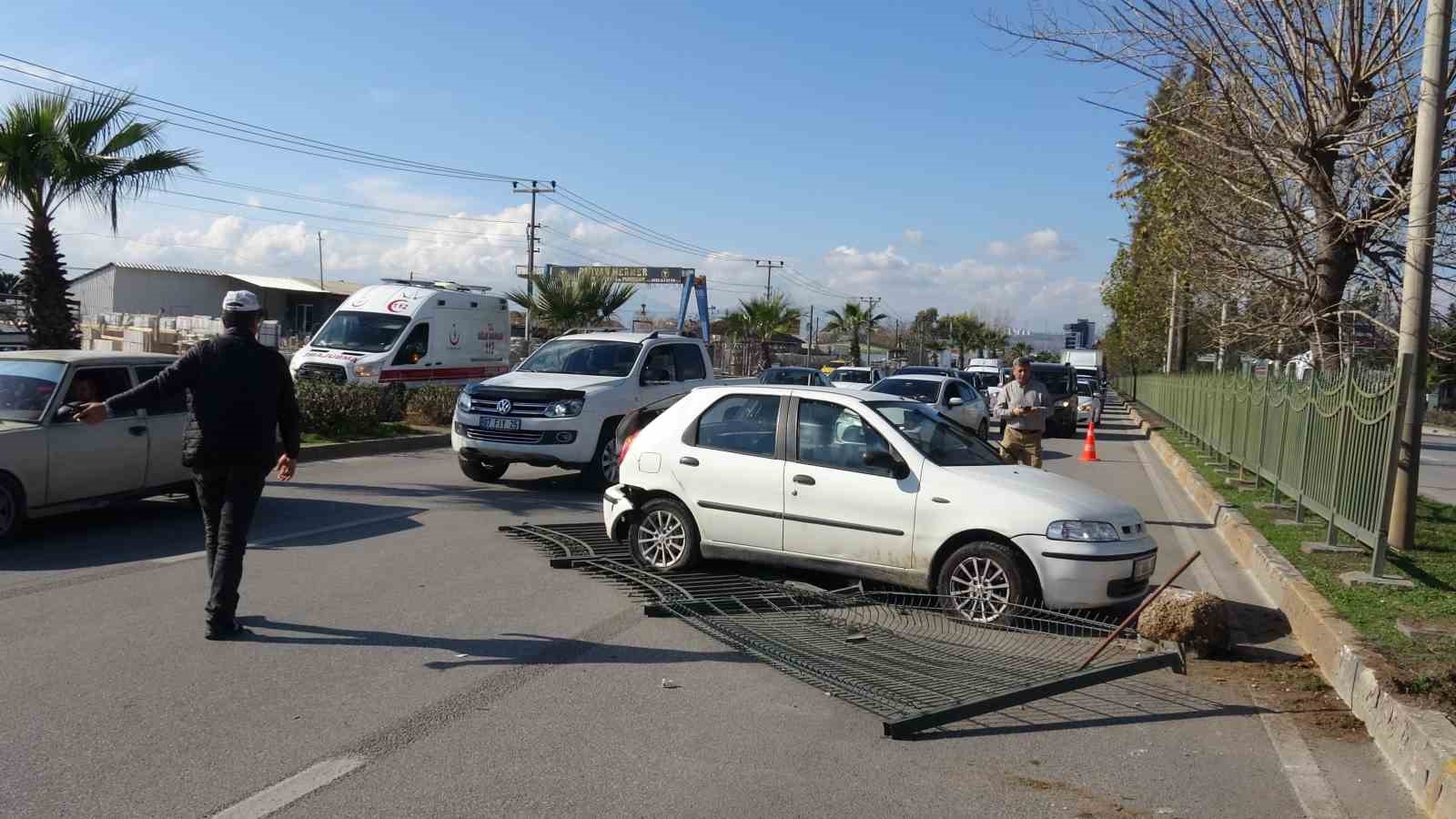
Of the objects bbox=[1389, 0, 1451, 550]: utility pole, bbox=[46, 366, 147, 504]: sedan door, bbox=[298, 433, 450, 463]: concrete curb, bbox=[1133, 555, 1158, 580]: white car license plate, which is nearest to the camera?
bbox=[1133, 555, 1158, 580]: white car license plate

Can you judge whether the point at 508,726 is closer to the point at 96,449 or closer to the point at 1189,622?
the point at 1189,622

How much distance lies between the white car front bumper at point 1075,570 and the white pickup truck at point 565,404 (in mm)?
7046

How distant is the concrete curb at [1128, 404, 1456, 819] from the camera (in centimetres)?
495

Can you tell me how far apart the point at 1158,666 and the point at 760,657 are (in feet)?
7.31

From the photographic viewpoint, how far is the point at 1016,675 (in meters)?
6.36

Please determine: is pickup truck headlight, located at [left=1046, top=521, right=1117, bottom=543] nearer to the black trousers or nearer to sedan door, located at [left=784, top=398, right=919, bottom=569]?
sedan door, located at [left=784, top=398, right=919, bottom=569]

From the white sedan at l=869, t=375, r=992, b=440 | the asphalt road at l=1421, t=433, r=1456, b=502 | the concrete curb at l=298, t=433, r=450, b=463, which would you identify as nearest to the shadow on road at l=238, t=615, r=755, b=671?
the concrete curb at l=298, t=433, r=450, b=463

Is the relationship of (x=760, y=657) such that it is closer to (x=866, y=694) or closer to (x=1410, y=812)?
(x=866, y=694)

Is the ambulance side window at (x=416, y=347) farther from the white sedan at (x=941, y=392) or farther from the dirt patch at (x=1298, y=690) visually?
the dirt patch at (x=1298, y=690)

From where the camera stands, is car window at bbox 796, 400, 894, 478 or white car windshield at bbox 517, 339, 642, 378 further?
white car windshield at bbox 517, 339, 642, 378

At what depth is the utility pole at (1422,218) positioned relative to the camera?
1033 centimetres

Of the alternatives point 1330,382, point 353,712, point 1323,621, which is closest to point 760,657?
point 353,712

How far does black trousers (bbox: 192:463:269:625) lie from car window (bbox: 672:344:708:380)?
9.28 metres

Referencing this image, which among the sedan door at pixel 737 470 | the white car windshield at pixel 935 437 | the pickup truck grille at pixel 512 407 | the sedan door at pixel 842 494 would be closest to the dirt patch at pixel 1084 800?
the sedan door at pixel 842 494
